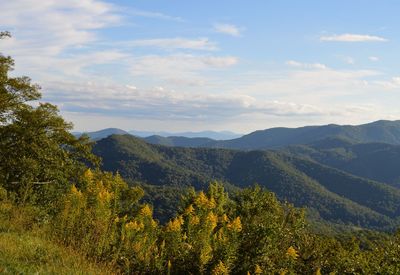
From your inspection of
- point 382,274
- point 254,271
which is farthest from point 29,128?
point 382,274

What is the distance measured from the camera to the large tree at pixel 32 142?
65.6 feet

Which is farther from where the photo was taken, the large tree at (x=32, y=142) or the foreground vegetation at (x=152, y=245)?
the large tree at (x=32, y=142)

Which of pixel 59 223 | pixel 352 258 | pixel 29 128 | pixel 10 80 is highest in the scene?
pixel 10 80

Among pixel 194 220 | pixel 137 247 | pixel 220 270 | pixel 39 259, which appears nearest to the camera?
pixel 220 270

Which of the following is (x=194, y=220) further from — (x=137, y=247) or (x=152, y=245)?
(x=137, y=247)

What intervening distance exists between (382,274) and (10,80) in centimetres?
2318

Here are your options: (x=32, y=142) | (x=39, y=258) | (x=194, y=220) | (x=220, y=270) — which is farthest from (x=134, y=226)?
(x=32, y=142)

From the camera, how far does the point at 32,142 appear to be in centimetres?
2233

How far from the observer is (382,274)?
7199 mm

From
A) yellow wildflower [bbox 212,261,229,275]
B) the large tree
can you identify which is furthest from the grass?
the large tree

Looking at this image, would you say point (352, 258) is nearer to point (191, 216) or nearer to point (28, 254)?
point (191, 216)

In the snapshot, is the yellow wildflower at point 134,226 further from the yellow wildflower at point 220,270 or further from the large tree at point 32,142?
the large tree at point 32,142

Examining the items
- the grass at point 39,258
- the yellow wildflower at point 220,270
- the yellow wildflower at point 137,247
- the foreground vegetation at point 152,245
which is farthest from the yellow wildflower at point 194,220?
the grass at point 39,258

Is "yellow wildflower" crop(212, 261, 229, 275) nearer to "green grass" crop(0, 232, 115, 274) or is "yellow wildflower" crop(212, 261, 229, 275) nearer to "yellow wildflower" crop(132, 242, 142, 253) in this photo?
"yellow wildflower" crop(132, 242, 142, 253)
